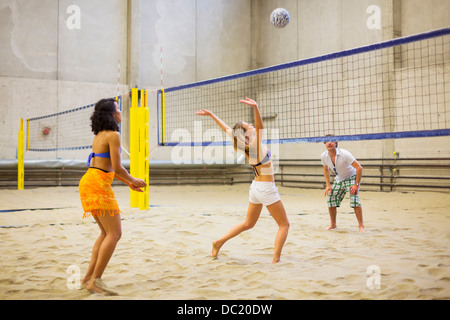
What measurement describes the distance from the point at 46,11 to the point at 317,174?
9469 millimetres

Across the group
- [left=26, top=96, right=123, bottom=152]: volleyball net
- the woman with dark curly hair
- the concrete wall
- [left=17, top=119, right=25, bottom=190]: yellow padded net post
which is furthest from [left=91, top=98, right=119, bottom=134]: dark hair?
[left=26, top=96, right=123, bottom=152]: volleyball net

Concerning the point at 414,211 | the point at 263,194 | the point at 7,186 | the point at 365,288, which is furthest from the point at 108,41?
the point at 365,288

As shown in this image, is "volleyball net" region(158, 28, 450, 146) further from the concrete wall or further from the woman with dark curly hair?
the woman with dark curly hair

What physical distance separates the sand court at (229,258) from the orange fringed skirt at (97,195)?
571 mm

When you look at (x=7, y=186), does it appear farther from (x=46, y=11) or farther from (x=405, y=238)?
(x=405, y=238)

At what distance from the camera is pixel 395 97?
10312 millimetres

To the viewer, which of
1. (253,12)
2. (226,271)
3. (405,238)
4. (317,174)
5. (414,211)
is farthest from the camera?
(253,12)

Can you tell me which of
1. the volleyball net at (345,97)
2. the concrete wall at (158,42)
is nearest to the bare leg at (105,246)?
the volleyball net at (345,97)

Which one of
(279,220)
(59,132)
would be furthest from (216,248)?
(59,132)

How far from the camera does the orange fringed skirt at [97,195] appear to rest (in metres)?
2.78

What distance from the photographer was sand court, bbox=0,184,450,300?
285 cm

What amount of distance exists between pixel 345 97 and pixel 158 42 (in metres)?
6.28

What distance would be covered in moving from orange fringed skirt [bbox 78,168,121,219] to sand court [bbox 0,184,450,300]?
0.57 meters

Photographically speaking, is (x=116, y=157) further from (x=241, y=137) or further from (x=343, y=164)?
(x=343, y=164)
